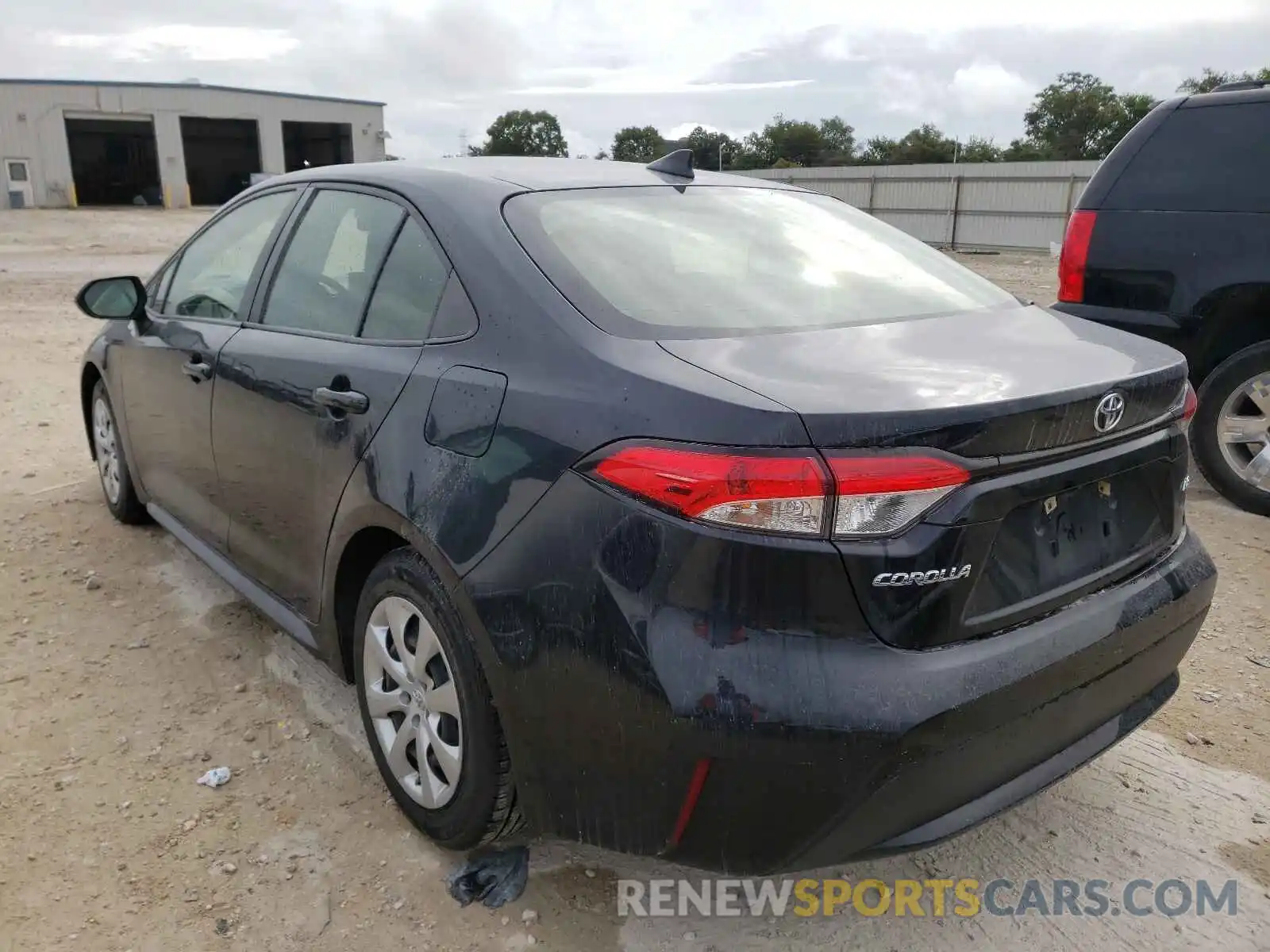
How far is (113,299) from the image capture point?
3.90 metres

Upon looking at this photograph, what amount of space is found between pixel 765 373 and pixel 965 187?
26.6 m

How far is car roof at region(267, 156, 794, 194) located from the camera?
263 centimetres

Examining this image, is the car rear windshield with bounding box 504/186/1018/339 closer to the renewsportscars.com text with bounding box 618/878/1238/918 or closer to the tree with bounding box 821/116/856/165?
the renewsportscars.com text with bounding box 618/878/1238/918

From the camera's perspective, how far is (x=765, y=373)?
1.87m

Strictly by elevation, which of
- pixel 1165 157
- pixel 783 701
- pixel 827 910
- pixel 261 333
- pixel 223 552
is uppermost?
pixel 1165 157

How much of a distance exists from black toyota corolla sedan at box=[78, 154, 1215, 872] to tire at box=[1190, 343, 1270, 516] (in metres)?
2.66

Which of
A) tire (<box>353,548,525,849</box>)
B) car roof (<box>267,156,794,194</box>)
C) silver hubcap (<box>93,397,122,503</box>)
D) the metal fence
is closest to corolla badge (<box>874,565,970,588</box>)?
tire (<box>353,548,525,849</box>)

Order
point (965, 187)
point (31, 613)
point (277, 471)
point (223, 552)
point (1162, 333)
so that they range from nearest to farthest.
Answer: point (277, 471)
point (223, 552)
point (31, 613)
point (1162, 333)
point (965, 187)

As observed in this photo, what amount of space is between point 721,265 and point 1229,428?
11.8 ft

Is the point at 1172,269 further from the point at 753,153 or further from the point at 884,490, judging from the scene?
the point at 753,153

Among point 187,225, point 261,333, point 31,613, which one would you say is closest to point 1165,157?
point 261,333

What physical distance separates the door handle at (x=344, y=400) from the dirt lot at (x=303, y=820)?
42.6 inches

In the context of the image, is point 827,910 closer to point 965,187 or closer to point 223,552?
point 223,552

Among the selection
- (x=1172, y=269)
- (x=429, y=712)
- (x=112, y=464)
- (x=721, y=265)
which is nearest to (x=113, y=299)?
(x=112, y=464)
